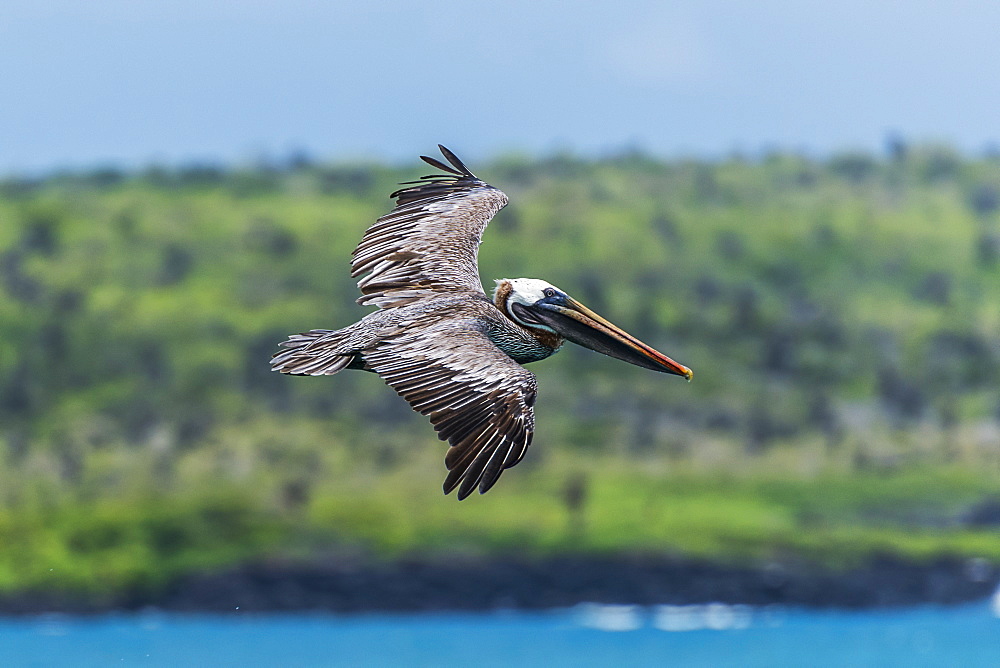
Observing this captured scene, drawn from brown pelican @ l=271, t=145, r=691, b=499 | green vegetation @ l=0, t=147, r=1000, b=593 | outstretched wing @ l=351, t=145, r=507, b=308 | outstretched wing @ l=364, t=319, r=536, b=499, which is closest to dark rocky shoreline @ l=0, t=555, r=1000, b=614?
green vegetation @ l=0, t=147, r=1000, b=593

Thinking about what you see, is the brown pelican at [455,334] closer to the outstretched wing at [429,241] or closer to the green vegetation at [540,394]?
the outstretched wing at [429,241]

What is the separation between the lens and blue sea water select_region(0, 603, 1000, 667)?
49.2 m

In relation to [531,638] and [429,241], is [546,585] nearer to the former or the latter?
[531,638]

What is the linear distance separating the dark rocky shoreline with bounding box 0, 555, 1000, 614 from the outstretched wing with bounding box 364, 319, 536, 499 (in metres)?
51.4

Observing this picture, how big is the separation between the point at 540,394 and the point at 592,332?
178 feet

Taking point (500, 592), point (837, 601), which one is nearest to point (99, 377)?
point (500, 592)

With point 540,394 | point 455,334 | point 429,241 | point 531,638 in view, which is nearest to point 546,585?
point 531,638

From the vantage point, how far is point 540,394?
6462cm

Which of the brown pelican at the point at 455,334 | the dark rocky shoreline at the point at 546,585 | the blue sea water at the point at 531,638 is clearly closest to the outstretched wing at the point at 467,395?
the brown pelican at the point at 455,334

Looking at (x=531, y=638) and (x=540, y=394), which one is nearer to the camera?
(x=531, y=638)

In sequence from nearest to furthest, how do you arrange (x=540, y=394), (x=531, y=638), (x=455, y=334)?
1. (x=455, y=334)
2. (x=531, y=638)
3. (x=540, y=394)

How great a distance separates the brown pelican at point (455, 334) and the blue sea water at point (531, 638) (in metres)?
36.3

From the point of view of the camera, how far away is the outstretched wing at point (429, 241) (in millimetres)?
11016

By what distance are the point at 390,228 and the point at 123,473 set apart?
54.5 meters
